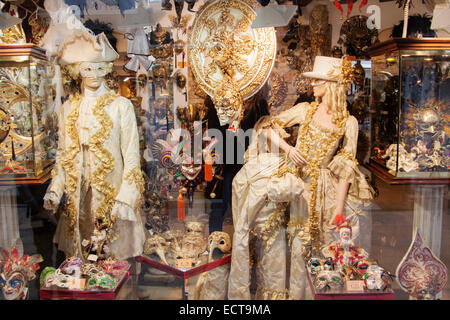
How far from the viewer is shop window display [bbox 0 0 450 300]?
8.93ft

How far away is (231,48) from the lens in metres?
2.81

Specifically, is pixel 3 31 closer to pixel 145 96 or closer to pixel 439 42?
pixel 145 96

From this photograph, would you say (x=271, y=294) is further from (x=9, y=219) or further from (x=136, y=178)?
(x=9, y=219)

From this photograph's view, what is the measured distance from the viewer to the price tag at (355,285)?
101 inches

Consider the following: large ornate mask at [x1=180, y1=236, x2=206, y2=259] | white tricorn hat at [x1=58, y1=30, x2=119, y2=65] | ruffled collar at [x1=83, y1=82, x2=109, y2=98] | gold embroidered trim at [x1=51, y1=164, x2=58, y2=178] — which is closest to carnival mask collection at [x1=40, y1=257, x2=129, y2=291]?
large ornate mask at [x1=180, y1=236, x2=206, y2=259]

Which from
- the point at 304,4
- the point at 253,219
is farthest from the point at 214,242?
the point at 304,4

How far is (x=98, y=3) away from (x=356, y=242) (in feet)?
7.33

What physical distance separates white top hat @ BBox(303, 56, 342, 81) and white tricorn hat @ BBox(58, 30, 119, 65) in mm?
1284

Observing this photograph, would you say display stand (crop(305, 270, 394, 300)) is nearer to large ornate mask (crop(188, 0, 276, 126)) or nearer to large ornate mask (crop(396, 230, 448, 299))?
large ornate mask (crop(396, 230, 448, 299))

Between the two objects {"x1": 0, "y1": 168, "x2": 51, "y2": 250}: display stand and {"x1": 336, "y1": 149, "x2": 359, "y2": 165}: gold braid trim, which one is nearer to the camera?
{"x1": 336, "y1": 149, "x2": 359, "y2": 165}: gold braid trim

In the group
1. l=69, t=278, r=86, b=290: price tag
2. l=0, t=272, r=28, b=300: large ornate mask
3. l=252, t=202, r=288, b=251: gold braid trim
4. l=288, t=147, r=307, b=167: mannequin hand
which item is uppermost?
l=288, t=147, r=307, b=167: mannequin hand

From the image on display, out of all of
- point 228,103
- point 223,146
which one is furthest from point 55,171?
point 228,103

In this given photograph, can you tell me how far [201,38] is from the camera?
2.83 m

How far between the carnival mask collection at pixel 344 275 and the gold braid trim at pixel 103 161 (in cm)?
134
